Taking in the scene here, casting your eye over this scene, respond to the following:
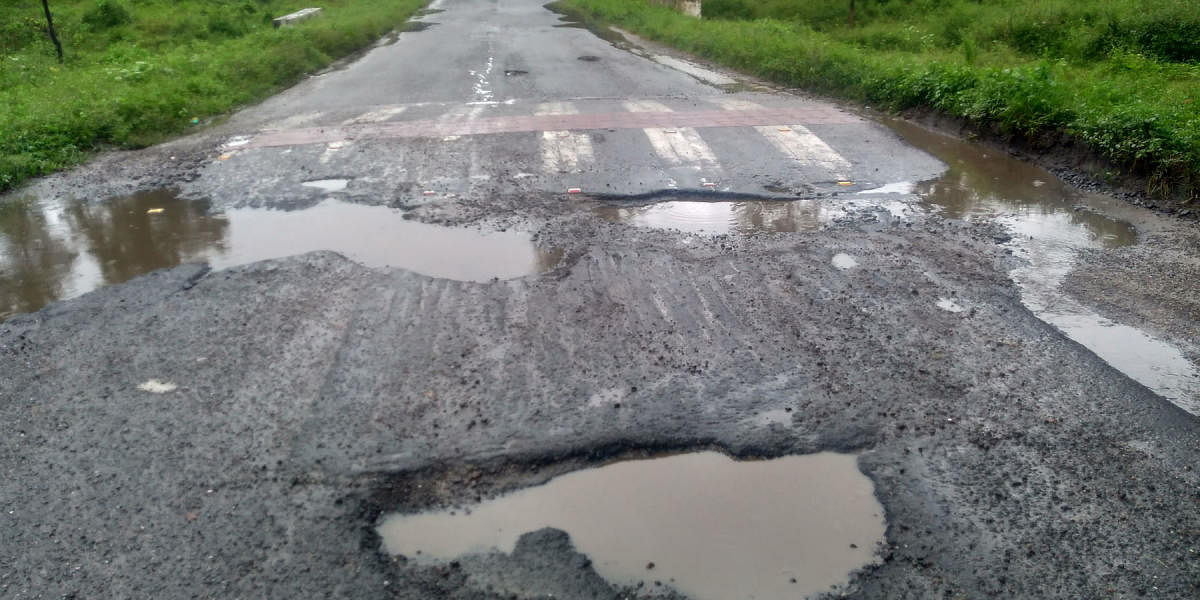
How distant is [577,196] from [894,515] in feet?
17.1

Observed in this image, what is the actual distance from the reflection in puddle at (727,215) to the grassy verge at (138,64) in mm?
7118

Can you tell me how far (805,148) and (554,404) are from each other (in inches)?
257

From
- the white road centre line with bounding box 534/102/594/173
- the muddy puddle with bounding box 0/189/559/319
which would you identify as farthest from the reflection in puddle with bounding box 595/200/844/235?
the white road centre line with bounding box 534/102/594/173

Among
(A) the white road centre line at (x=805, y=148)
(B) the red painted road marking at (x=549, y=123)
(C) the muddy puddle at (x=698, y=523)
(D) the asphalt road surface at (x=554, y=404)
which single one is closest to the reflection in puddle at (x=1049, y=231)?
(D) the asphalt road surface at (x=554, y=404)

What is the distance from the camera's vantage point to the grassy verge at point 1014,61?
855cm

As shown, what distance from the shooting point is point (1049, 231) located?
730 centimetres

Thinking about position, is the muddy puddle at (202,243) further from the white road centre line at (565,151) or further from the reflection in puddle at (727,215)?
the white road centre line at (565,151)

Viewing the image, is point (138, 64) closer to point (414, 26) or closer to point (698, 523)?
point (414, 26)

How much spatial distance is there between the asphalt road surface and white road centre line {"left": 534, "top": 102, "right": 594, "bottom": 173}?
0.81 metres

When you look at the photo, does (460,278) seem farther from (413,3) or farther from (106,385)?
(413,3)

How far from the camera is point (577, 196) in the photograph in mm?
8297

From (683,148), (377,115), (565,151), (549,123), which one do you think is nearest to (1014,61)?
(683,148)

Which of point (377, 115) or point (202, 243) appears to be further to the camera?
point (377, 115)

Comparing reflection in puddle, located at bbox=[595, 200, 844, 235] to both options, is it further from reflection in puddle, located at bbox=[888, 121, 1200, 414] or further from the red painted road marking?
the red painted road marking
